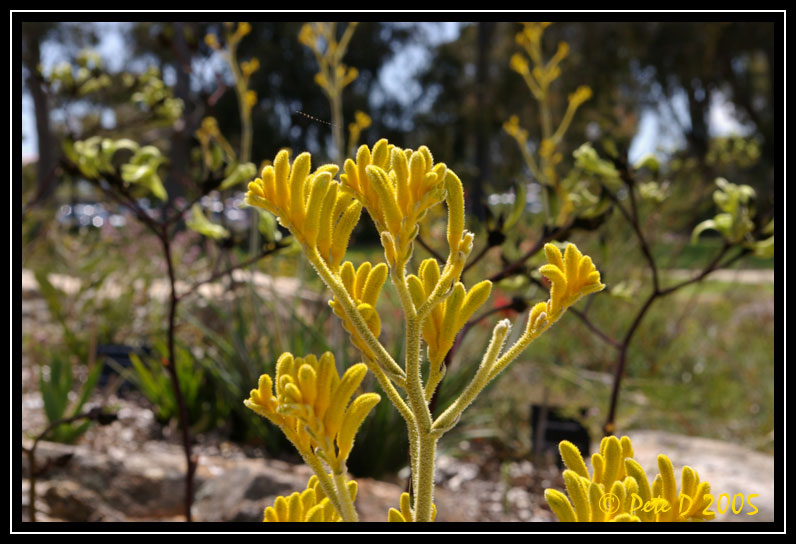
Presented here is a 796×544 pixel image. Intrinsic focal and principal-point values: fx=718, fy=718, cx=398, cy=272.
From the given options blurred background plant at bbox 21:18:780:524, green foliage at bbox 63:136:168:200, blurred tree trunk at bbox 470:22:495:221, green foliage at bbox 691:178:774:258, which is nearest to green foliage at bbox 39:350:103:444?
blurred background plant at bbox 21:18:780:524

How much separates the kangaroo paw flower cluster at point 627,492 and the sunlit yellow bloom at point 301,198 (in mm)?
196

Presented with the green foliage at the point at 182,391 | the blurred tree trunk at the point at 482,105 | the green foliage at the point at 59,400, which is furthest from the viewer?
the blurred tree trunk at the point at 482,105

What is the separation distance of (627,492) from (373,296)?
0.19 m

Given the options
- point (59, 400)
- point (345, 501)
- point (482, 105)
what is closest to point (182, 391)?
point (59, 400)

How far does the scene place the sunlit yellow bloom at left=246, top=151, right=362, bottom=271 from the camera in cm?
39

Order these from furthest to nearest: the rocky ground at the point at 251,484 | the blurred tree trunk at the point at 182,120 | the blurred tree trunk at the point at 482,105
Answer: the blurred tree trunk at the point at 482,105
the blurred tree trunk at the point at 182,120
the rocky ground at the point at 251,484

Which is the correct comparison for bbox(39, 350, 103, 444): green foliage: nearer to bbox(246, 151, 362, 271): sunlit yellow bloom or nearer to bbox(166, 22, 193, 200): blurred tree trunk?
bbox(166, 22, 193, 200): blurred tree trunk

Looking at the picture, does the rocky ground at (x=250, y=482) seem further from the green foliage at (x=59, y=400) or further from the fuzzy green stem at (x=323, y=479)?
the fuzzy green stem at (x=323, y=479)

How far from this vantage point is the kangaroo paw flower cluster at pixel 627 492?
15.9 inches

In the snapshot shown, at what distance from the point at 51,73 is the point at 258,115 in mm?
10169

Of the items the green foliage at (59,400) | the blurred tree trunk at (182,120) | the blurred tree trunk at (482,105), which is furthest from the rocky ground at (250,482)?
the blurred tree trunk at (482,105)
